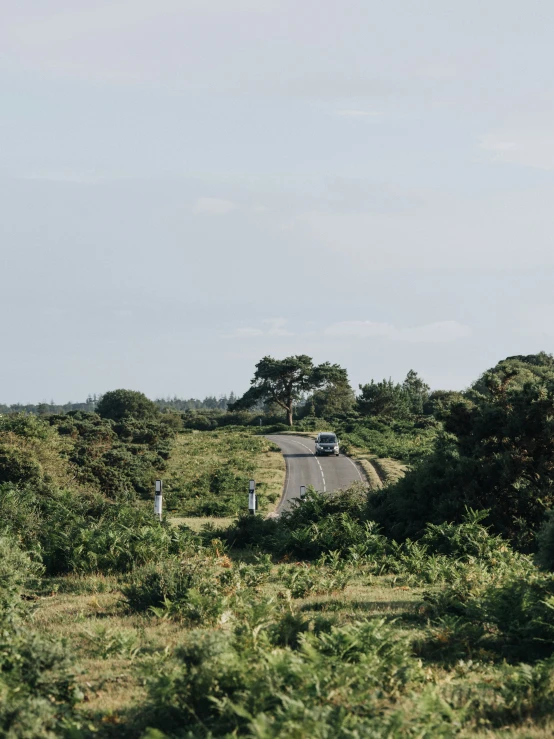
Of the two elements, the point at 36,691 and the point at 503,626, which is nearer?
the point at 36,691

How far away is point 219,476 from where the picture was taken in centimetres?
4556

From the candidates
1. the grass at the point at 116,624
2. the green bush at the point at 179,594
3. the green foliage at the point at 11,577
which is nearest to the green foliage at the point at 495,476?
the grass at the point at 116,624

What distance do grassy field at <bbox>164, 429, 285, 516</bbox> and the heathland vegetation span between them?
7.15 m

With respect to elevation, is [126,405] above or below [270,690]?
above

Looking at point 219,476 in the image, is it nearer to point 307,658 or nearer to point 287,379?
point 307,658

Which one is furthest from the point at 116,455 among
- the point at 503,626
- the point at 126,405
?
the point at 126,405

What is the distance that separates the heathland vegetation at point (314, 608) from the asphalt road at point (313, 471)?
2101 cm

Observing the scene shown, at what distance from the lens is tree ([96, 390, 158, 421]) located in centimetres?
9099

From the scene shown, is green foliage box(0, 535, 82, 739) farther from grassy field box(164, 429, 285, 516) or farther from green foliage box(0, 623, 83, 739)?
grassy field box(164, 429, 285, 516)

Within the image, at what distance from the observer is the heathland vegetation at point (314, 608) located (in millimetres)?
5852

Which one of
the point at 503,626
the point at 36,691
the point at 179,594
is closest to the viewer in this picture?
the point at 36,691

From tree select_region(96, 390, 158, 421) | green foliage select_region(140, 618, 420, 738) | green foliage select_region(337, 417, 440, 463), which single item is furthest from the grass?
tree select_region(96, 390, 158, 421)

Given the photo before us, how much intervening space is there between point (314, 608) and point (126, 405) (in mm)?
83386

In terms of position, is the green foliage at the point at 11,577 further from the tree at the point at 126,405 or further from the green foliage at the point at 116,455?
the tree at the point at 126,405
